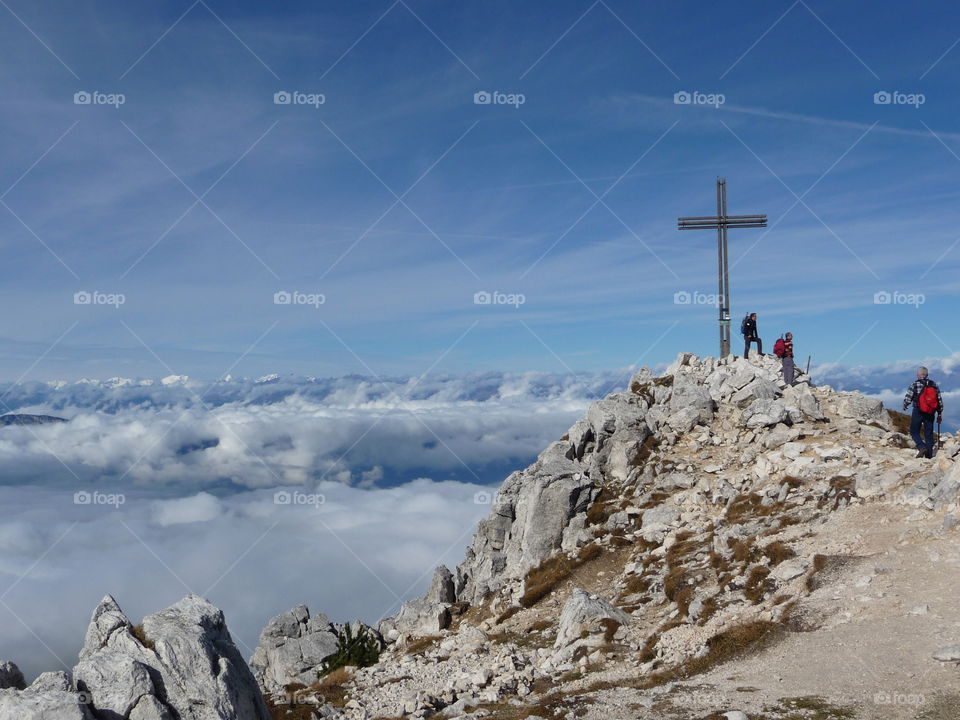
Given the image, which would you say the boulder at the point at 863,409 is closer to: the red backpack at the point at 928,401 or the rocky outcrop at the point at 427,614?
the red backpack at the point at 928,401

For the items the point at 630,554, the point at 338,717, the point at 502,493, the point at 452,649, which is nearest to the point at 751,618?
the point at 630,554

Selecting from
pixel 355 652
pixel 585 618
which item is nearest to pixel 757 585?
pixel 585 618

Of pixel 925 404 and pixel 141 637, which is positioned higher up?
pixel 925 404

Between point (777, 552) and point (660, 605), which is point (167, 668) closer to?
point (660, 605)

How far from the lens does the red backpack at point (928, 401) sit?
26.1m

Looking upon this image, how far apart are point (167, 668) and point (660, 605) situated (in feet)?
52.3

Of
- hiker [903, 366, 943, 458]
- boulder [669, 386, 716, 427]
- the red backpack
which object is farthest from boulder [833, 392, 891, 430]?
the red backpack

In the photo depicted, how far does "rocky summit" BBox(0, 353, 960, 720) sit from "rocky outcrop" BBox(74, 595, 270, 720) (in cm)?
4

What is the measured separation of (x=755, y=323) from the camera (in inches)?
1615

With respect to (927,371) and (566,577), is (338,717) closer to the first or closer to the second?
(566,577)

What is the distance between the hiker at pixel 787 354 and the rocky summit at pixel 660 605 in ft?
2.94

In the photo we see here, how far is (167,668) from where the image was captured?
46.4 ft

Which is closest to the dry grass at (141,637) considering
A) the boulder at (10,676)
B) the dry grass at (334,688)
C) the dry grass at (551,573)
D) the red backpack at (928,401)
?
the boulder at (10,676)

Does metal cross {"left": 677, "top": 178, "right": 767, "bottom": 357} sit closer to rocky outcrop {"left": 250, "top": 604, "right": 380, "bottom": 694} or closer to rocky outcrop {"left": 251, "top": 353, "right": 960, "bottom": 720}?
rocky outcrop {"left": 251, "top": 353, "right": 960, "bottom": 720}
